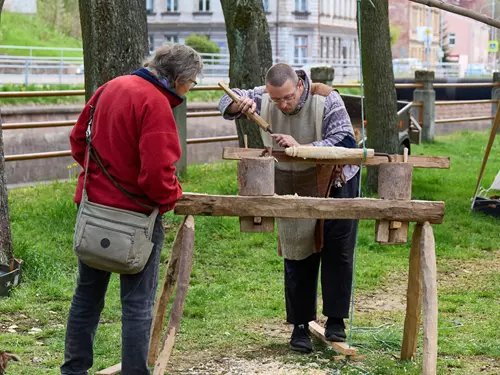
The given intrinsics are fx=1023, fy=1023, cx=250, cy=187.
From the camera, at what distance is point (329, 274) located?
20.6 ft

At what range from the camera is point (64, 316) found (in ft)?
23.0

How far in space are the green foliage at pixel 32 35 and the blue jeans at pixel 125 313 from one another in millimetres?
32185

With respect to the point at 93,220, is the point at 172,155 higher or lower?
higher

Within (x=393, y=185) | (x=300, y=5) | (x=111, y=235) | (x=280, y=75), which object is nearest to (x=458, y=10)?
(x=280, y=75)

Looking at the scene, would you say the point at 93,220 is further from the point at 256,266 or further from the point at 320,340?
the point at 256,266

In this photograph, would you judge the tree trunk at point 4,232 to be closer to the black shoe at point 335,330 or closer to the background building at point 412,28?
the black shoe at point 335,330

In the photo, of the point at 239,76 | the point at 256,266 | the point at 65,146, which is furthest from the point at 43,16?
the point at 256,266

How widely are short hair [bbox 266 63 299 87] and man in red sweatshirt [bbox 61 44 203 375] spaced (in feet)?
2.67

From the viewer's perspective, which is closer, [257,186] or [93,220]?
[93,220]

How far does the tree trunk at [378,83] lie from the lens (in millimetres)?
12297

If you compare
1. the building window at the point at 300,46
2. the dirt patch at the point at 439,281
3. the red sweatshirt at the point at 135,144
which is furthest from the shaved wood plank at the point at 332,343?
the building window at the point at 300,46

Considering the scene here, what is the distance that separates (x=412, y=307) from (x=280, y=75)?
1565mm

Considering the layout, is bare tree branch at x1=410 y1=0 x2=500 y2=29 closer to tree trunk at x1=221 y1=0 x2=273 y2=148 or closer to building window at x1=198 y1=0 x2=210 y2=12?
tree trunk at x1=221 y1=0 x2=273 y2=148

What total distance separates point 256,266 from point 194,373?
10.2 feet
